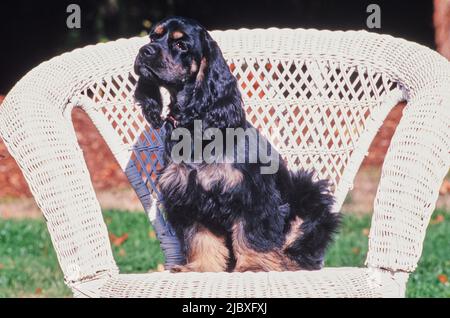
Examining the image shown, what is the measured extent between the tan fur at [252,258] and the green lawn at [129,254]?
1402 millimetres

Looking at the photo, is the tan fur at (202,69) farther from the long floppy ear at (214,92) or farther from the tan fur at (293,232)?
the tan fur at (293,232)

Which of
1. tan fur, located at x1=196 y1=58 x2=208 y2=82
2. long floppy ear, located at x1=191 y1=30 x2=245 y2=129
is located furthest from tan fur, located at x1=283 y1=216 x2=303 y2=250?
tan fur, located at x1=196 y1=58 x2=208 y2=82

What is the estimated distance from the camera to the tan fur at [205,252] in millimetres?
3756

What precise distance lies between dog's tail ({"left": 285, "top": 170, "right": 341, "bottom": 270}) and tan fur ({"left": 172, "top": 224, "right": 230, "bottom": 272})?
325mm

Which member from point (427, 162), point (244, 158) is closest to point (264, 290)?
point (427, 162)

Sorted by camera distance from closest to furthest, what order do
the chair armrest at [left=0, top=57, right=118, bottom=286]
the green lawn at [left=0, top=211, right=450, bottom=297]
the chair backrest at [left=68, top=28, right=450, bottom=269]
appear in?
the chair armrest at [left=0, top=57, right=118, bottom=286] → the chair backrest at [left=68, top=28, right=450, bottom=269] → the green lawn at [left=0, top=211, right=450, bottom=297]

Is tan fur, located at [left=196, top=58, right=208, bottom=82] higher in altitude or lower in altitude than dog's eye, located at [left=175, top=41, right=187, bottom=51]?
lower

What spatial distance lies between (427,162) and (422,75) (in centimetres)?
86

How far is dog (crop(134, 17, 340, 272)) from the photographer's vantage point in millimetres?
3789

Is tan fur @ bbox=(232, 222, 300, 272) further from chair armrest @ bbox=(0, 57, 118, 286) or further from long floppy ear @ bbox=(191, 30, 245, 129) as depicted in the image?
chair armrest @ bbox=(0, 57, 118, 286)

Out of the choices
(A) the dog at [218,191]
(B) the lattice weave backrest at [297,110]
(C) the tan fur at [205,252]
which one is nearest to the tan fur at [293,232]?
(A) the dog at [218,191]

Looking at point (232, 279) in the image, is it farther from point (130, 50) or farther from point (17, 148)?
point (130, 50)

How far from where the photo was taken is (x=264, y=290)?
9.50 ft

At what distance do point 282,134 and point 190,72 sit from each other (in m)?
0.84
